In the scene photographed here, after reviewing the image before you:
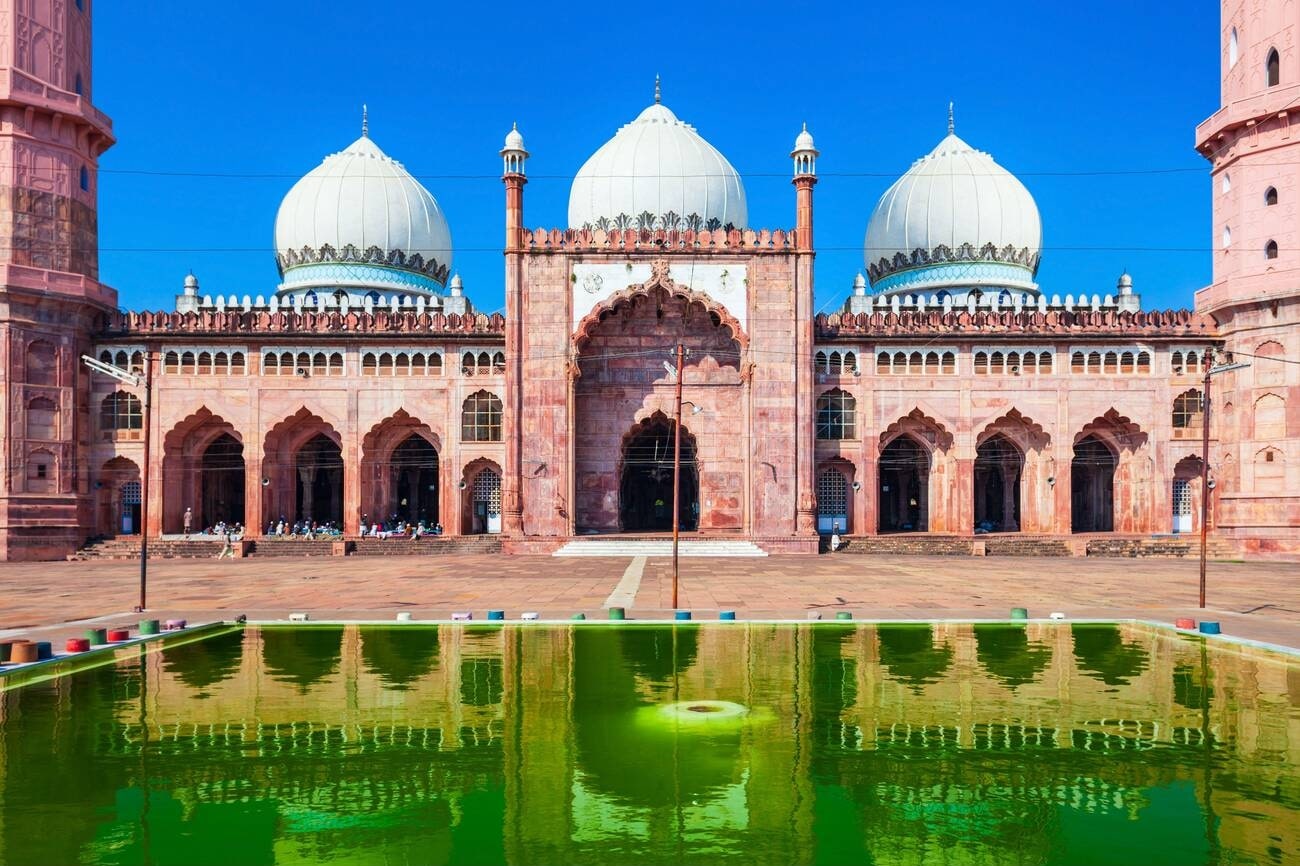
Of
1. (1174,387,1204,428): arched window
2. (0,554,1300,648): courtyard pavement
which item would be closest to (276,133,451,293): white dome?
(0,554,1300,648): courtyard pavement

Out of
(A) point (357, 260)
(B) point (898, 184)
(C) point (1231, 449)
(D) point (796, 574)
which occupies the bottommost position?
(D) point (796, 574)

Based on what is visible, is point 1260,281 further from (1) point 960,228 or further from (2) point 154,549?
(2) point 154,549

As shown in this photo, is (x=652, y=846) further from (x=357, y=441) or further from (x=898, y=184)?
(x=898, y=184)

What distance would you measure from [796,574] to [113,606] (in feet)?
48.8

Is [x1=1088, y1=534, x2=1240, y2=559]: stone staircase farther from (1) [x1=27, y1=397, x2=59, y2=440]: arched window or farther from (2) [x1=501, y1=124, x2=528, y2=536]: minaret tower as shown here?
(1) [x1=27, y1=397, x2=59, y2=440]: arched window

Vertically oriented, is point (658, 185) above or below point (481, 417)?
above

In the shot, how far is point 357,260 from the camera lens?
132 feet

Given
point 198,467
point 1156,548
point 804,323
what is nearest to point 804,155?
point 804,323

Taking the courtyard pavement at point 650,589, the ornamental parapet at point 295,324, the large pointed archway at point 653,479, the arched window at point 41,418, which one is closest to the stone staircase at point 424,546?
the courtyard pavement at point 650,589

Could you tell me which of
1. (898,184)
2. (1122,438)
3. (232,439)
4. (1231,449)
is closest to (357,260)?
(232,439)

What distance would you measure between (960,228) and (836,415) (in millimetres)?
11146

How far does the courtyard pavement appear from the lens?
16.5 m

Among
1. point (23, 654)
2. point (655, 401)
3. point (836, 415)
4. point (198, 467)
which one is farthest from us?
point (198, 467)

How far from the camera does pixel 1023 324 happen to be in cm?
3444
